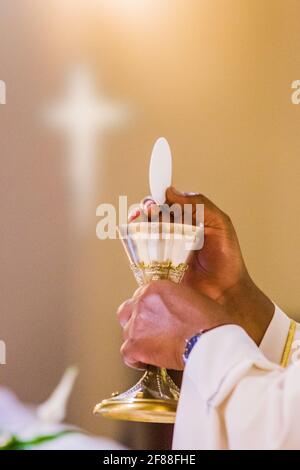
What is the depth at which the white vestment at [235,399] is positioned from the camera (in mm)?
826

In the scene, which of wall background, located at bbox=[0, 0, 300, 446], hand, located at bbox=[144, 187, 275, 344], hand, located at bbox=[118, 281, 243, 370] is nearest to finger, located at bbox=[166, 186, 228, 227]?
hand, located at bbox=[144, 187, 275, 344]

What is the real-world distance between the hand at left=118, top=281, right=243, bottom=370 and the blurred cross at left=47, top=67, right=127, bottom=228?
1489mm

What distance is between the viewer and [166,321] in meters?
0.98

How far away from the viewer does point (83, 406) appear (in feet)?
7.95

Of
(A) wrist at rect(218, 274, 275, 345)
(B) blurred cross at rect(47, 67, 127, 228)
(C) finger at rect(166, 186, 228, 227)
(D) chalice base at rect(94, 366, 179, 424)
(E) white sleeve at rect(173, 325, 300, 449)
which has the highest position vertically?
(B) blurred cross at rect(47, 67, 127, 228)

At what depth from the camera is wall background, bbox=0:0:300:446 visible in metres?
2.44

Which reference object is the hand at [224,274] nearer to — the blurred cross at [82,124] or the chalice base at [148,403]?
the chalice base at [148,403]

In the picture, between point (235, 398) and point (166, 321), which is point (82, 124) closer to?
point (166, 321)

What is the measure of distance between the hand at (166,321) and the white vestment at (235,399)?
4cm

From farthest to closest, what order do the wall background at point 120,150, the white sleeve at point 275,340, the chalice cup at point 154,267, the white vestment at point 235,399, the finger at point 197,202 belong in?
the wall background at point 120,150 → the white sleeve at point 275,340 → the finger at point 197,202 → the chalice cup at point 154,267 → the white vestment at point 235,399

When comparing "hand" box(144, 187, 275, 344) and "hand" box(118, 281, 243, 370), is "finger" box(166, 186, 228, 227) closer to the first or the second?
"hand" box(144, 187, 275, 344)

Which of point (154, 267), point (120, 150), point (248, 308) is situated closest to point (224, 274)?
point (248, 308)

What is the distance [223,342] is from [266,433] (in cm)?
11

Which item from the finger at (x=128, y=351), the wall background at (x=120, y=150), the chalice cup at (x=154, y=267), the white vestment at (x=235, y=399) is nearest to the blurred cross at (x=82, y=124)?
the wall background at (x=120, y=150)
